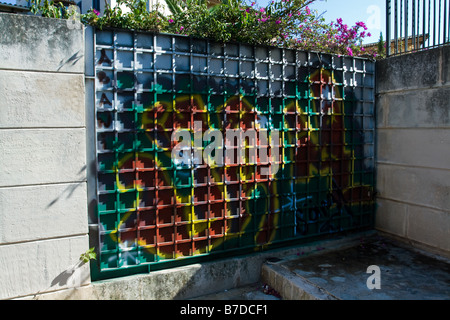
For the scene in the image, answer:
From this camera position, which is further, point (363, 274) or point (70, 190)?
point (363, 274)

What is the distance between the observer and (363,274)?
3.86 meters

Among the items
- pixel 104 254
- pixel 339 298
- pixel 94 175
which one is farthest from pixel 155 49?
pixel 339 298

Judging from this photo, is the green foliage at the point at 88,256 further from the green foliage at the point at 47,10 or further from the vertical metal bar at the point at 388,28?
the vertical metal bar at the point at 388,28

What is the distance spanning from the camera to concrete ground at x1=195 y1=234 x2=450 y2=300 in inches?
136

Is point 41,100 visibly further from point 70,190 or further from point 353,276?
point 353,276

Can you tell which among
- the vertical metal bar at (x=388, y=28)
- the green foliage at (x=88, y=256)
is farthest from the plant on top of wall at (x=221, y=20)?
the green foliage at (x=88, y=256)

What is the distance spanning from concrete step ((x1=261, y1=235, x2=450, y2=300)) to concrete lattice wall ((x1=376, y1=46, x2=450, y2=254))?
0.35 meters

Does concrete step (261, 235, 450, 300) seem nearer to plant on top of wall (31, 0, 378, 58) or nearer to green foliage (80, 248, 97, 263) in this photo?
green foliage (80, 248, 97, 263)

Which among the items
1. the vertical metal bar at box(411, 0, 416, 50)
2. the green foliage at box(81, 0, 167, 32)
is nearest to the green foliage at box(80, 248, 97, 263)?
the green foliage at box(81, 0, 167, 32)

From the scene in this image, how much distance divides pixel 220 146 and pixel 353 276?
80.6 inches

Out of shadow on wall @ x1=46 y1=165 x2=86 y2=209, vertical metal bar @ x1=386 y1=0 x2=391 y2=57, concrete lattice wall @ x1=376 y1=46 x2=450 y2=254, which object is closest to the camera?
shadow on wall @ x1=46 y1=165 x2=86 y2=209

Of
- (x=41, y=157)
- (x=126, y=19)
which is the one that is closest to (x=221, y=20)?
(x=126, y=19)

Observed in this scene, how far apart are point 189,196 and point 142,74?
4.53 feet
